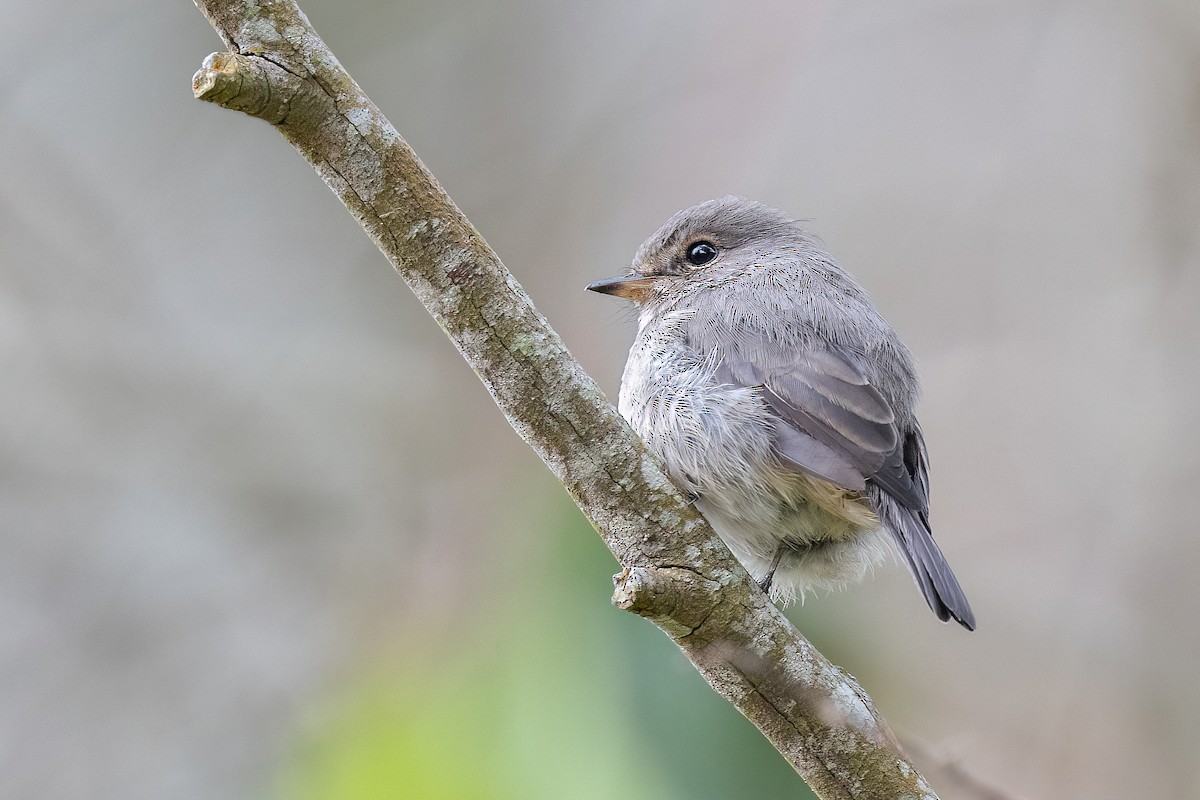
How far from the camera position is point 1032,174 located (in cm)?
508

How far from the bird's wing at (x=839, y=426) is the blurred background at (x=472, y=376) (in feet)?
3.95

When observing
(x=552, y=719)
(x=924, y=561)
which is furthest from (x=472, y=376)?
(x=924, y=561)

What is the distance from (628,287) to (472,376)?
6.87 ft

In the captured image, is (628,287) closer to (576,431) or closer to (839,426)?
(839,426)

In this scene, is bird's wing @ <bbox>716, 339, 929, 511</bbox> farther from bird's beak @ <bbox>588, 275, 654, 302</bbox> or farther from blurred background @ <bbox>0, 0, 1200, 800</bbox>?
blurred background @ <bbox>0, 0, 1200, 800</bbox>

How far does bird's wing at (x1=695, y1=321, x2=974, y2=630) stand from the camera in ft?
8.59

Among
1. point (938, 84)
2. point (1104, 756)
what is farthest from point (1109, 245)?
point (1104, 756)

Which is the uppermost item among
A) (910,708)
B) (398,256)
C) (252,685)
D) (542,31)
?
(542,31)

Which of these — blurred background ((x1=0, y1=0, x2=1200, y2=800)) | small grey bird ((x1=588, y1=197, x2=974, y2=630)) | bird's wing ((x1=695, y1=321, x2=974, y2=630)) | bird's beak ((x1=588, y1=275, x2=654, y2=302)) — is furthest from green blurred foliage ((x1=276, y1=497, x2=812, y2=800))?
bird's wing ((x1=695, y1=321, x2=974, y2=630))

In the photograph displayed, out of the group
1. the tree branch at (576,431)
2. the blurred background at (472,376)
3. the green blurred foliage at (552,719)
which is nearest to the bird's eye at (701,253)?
the blurred background at (472,376)

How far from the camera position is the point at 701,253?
3.61 meters

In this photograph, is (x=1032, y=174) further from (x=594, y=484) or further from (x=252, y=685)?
(x=252, y=685)

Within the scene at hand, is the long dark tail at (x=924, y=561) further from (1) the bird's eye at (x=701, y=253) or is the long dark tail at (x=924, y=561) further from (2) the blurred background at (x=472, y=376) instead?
(2) the blurred background at (x=472, y=376)

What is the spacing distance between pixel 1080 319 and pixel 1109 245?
352 millimetres
